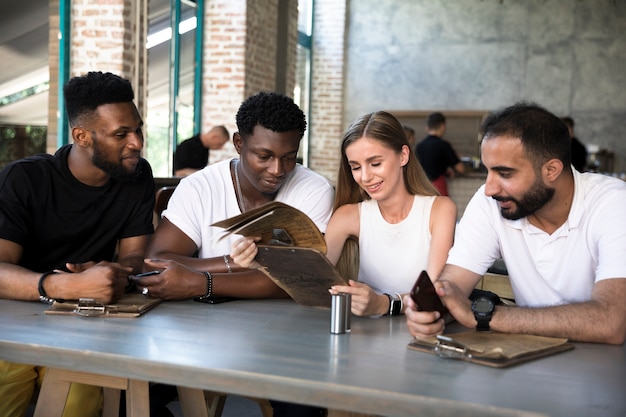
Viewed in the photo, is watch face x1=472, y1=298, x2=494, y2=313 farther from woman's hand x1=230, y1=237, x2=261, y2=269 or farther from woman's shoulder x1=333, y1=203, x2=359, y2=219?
woman's shoulder x1=333, y1=203, x2=359, y2=219

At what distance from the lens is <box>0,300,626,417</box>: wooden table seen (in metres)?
1.45

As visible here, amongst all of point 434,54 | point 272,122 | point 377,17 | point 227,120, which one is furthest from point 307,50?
point 272,122

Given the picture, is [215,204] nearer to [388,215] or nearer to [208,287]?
[208,287]

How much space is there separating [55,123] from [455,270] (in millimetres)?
5183

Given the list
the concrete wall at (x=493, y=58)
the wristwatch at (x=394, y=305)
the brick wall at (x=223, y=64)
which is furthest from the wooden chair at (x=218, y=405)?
the concrete wall at (x=493, y=58)

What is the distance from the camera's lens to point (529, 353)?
1734mm

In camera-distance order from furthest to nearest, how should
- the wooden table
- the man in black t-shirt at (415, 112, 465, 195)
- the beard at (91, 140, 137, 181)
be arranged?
the man in black t-shirt at (415, 112, 465, 195)
the beard at (91, 140, 137, 181)
the wooden table

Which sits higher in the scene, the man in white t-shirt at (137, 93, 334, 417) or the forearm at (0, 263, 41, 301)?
the man in white t-shirt at (137, 93, 334, 417)

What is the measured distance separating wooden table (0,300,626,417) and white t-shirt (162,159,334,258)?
2.39ft

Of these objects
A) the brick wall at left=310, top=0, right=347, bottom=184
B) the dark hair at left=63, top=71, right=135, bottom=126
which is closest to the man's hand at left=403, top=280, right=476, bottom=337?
the dark hair at left=63, top=71, right=135, bottom=126

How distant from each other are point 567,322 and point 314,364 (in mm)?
724

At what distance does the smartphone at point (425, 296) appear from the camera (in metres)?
1.89

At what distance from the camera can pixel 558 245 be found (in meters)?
2.21

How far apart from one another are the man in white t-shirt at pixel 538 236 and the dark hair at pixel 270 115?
783mm
